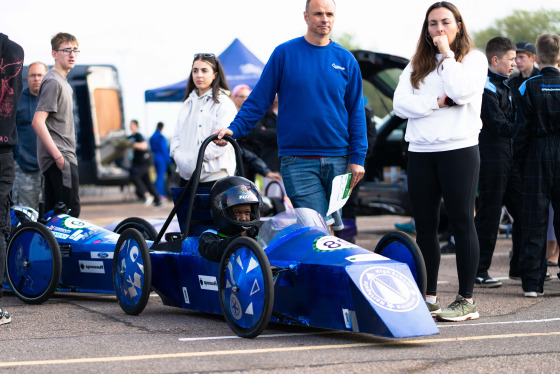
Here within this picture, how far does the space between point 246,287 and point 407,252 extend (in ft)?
3.29

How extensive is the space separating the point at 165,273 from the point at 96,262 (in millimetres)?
847

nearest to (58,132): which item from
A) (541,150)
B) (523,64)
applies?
(541,150)

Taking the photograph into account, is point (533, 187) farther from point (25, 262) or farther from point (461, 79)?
point (25, 262)

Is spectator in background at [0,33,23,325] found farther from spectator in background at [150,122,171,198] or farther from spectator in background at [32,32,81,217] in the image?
→ spectator in background at [150,122,171,198]

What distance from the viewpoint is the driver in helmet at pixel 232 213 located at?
204 inches

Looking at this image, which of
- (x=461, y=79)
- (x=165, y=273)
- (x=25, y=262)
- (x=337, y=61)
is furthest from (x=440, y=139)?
(x=25, y=262)

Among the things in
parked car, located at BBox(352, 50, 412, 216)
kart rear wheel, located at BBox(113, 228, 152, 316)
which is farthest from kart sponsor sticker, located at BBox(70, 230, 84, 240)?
parked car, located at BBox(352, 50, 412, 216)

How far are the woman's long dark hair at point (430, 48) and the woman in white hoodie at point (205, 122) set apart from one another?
174 cm

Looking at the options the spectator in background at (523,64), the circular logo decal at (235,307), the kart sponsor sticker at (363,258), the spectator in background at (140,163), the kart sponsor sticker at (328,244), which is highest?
the spectator in background at (523,64)

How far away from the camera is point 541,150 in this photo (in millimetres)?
6797

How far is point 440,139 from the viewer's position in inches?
213

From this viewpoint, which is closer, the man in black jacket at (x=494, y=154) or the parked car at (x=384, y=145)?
the man in black jacket at (x=494, y=154)

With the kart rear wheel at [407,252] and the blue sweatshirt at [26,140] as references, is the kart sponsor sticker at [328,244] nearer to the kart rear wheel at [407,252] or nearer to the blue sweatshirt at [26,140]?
the kart rear wheel at [407,252]

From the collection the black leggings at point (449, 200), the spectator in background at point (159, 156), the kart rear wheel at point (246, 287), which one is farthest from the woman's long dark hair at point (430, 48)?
the spectator in background at point (159, 156)
